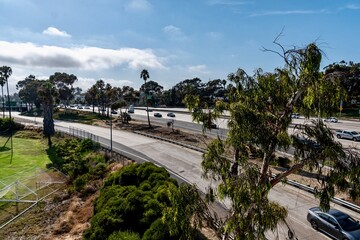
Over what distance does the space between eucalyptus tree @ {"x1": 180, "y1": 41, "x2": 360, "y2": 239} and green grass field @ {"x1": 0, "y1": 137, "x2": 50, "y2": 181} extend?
107 ft

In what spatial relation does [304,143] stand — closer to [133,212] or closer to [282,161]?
[133,212]

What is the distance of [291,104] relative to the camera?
328 inches

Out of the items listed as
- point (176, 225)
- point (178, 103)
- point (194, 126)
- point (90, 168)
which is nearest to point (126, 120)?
point (194, 126)

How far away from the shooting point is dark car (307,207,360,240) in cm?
1587

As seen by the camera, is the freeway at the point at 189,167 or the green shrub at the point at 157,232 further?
the freeway at the point at 189,167

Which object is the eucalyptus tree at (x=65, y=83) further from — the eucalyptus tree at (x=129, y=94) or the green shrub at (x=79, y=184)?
the green shrub at (x=79, y=184)

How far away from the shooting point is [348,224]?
16500mm

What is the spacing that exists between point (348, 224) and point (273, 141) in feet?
40.4

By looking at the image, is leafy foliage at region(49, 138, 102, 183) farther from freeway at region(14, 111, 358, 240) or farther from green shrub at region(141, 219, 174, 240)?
green shrub at region(141, 219, 174, 240)

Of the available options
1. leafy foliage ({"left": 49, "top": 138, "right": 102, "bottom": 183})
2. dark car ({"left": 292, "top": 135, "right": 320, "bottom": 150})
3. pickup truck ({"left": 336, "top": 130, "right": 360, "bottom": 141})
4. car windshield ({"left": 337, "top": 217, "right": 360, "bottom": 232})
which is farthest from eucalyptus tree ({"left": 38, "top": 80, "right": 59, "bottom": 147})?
dark car ({"left": 292, "top": 135, "right": 320, "bottom": 150})

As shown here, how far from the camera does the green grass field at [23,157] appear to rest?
37188 mm

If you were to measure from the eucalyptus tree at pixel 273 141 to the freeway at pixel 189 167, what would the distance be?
3.52 feet

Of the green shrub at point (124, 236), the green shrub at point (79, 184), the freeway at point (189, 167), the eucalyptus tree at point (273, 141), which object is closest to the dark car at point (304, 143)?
the eucalyptus tree at point (273, 141)

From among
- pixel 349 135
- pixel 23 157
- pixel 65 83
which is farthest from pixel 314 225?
pixel 65 83
